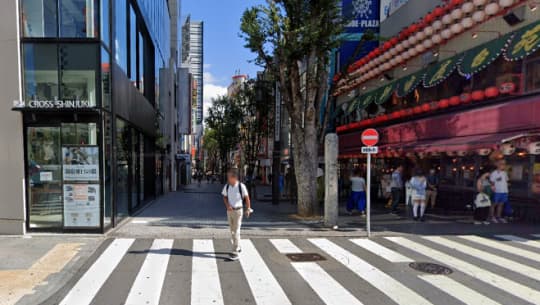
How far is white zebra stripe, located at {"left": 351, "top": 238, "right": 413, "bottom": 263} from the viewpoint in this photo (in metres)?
6.54

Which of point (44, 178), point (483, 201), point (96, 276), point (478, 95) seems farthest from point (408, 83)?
point (44, 178)

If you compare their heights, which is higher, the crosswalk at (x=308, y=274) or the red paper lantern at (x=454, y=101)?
the red paper lantern at (x=454, y=101)

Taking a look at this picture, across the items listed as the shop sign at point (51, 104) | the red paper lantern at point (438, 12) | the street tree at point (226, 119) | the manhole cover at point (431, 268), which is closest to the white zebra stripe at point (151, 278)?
the shop sign at point (51, 104)

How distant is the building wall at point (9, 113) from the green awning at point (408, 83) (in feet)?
44.4

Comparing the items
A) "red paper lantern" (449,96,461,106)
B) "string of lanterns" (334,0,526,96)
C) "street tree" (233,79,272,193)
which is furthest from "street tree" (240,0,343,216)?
"street tree" (233,79,272,193)

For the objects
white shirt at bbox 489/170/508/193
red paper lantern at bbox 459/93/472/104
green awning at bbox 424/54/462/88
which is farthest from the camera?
green awning at bbox 424/54/462/88

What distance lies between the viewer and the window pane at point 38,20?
8.48 meters

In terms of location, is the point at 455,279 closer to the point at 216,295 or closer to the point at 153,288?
the point at 216,295

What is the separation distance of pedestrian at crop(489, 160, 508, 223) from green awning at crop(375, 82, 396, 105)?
238 inches

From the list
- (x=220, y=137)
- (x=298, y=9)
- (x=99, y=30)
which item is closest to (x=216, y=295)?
(x=99, y=30)

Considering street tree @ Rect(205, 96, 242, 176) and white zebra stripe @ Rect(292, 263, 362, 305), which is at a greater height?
street tree @ Rect(205, 96, 242, 176)

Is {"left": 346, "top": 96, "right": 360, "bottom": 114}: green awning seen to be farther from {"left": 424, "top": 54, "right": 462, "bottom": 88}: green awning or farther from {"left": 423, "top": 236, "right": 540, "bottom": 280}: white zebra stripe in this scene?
{"left": 423, "top": 236, "right": 540, "bottom": 280}: white zebra stripe

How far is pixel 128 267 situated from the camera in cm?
600

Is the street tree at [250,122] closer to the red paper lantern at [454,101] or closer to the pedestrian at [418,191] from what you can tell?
the red paper lantern at [454,101]
